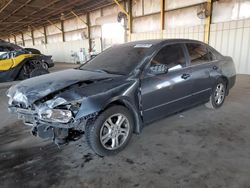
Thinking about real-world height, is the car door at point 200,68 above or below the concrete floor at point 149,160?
above

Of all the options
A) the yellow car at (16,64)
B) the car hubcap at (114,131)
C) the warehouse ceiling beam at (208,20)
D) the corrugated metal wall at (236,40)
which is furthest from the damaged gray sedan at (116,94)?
the warehouse ceiling beam at (208,20)

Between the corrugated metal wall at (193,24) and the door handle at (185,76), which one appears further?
the corrugated metal wall at (193,24)

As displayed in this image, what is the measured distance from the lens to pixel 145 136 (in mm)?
3033

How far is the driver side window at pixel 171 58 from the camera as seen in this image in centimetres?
289

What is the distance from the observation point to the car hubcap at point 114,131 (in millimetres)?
2424

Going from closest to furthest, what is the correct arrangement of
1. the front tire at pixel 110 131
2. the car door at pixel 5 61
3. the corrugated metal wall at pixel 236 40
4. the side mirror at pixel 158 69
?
1. the front tire at pixel 110 131
2. the side mirror at pixel 158 69
3. the car door at pixel 5 61
4. the corrugated metal wall at pixel 236 40

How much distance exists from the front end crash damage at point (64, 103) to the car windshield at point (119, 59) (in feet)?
1.06

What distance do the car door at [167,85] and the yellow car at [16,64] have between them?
6.05 metres

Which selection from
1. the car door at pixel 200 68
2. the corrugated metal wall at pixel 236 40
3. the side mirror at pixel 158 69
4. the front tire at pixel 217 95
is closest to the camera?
the side mirror at pixel 158 69

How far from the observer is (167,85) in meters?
2.91

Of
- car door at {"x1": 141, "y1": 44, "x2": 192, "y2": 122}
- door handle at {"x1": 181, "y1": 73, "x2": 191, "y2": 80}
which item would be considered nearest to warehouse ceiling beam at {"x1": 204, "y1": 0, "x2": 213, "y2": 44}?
car door at {"x1": 141, "y1": 44, "x2": 192, "y2": 122}

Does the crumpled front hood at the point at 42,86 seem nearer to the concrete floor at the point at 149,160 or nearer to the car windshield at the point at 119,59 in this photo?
the car windshield at the point at 119,59

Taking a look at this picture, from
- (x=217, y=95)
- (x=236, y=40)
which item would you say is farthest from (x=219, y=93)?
(x=236, y=40)

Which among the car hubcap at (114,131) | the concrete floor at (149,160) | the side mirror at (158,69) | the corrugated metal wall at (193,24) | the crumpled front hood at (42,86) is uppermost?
the corrugated metal wall at (193,24)
